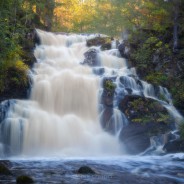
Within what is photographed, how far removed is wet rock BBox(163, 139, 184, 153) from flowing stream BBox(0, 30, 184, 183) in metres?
0.81

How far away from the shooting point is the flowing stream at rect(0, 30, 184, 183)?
12.2 meters

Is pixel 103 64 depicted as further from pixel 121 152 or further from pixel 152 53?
pixel 121 152

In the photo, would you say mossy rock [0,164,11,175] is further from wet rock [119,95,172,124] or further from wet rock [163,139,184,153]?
wet rock [119,95,172,124]

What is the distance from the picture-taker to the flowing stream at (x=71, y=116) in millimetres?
12178

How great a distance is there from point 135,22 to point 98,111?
42.0 feet

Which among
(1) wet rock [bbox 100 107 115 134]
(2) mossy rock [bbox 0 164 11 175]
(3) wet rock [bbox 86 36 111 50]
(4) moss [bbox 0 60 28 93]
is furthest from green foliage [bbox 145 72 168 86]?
(2) mossy rock [bbox 0 164 11 175]

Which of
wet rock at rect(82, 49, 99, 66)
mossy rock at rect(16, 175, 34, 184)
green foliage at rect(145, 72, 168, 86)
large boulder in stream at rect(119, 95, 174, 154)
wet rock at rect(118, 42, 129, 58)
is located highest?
wet rock at rect(118, 42, 129, 58)

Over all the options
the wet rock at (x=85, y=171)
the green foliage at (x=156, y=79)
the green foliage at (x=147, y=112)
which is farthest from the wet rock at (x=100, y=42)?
the wet rock at (x=85, y=171)

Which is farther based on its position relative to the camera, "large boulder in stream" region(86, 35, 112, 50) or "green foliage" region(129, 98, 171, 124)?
"large boulder in stream" region(86, 35, 112, 50)

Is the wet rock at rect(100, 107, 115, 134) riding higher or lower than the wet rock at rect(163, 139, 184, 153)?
higher

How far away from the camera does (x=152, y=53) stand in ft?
68.2

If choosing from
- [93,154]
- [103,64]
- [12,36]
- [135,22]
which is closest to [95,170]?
[93,154]

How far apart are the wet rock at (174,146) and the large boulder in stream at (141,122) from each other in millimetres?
958

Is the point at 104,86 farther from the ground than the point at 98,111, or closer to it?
farther from the ground
